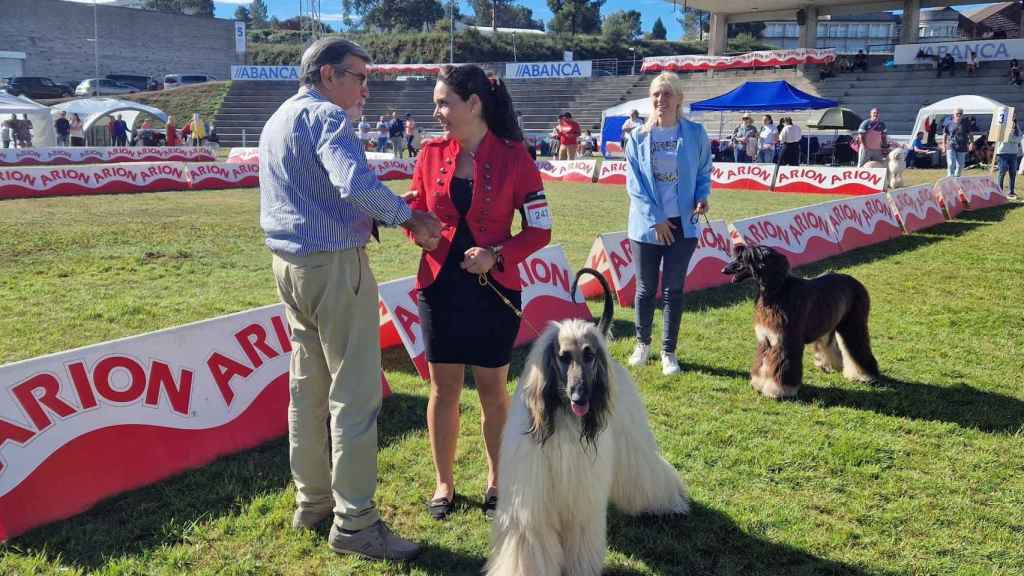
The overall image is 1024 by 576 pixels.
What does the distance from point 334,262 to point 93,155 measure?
1049 inches

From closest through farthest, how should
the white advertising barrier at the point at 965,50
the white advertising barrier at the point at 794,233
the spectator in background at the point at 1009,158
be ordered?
the white advertising barrier at the point at 794,233 < the spectator in background at the point at 1009,158 < the white advertising barrier at the point at 965,50

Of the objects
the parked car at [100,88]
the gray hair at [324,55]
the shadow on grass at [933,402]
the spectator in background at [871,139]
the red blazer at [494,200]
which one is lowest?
the shadow on grass at [933,402]

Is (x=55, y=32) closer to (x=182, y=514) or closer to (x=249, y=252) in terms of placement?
(x=249, y=252)

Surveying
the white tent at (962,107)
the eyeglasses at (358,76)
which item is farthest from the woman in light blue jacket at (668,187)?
the white tent at (962,107)

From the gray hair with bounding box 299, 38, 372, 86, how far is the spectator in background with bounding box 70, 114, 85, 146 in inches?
1429

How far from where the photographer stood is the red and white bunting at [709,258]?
8586 millimetres

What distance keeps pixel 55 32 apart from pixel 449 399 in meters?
76.0

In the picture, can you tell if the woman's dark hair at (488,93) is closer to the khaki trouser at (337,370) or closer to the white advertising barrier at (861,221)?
the khaki trouser at (337,370)

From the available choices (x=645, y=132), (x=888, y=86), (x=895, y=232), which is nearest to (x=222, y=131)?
(x=888, y=86)

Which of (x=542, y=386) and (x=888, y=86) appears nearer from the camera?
(x=542, y=386)

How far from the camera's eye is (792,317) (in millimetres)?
5246

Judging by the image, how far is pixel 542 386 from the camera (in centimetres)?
287

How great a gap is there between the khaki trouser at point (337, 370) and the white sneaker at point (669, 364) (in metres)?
3.03

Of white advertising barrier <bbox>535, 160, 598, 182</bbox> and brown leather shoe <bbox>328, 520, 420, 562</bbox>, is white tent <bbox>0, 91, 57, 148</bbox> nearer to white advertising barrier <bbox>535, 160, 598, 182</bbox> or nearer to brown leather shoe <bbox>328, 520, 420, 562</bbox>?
white advertising barrier <bbox>535, 160, 598, 182</bbox>
